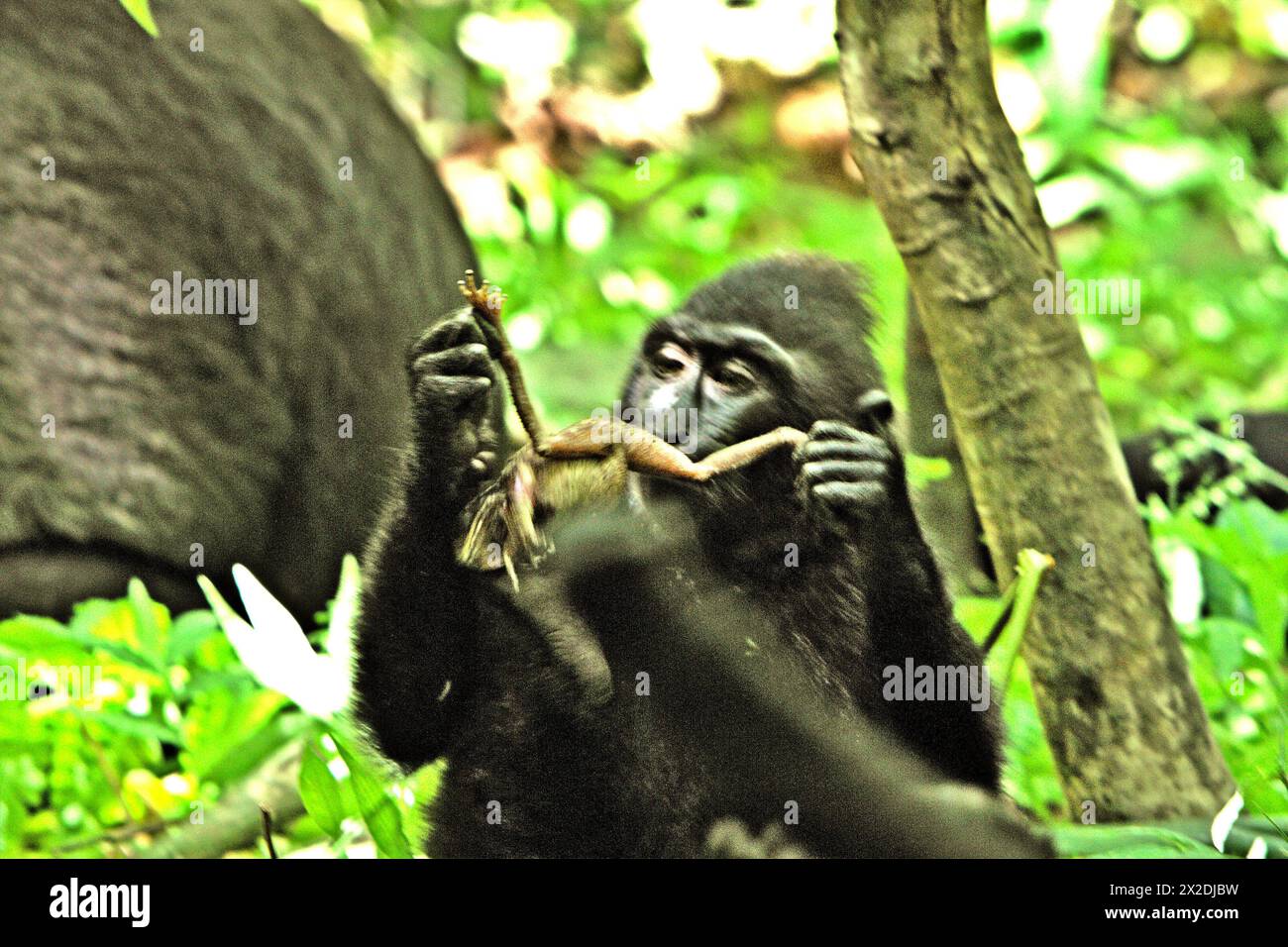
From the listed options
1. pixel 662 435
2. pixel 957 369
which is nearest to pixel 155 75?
pixel 662 435

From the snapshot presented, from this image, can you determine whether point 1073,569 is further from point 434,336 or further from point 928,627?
point 434,336

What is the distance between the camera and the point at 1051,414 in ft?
8.51

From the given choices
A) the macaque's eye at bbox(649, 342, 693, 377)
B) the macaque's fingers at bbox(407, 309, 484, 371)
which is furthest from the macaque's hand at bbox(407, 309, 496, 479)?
the macaque's eye at bbox(649, 342, 693, 377)

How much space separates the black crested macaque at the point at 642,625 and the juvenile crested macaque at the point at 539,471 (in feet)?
0.32

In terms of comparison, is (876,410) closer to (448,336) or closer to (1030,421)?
(1030,421)

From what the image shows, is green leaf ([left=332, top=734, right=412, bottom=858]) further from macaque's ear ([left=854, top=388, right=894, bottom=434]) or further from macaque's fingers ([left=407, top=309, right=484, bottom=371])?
macaque's ear ([left=854, top=388, right=894, bottom=434])

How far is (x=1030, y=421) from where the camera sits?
2.59m

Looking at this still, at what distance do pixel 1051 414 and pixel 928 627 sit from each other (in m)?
0.48

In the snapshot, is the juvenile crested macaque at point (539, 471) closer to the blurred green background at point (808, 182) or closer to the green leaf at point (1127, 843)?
the green leaf at point (1127, 843)

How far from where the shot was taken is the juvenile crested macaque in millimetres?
2285

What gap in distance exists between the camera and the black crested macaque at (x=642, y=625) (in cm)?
248

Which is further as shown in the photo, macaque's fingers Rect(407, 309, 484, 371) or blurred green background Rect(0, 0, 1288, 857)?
blurred green background Rect(0, 0, 1288, 857)

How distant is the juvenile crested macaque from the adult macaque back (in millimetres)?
1443

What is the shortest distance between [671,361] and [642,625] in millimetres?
523
